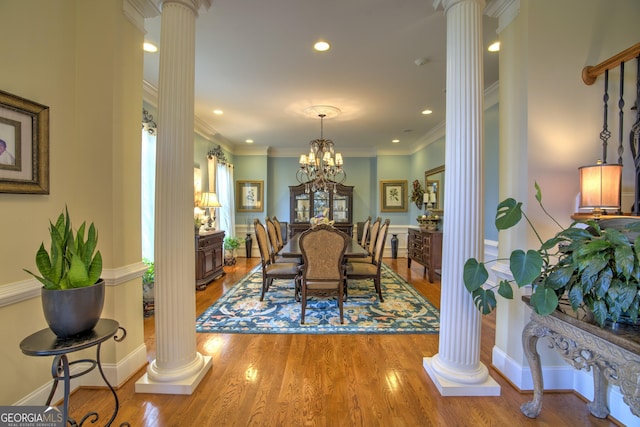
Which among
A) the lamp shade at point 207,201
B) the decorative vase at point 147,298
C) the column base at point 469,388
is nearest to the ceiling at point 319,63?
the lamp shade at point 207,201

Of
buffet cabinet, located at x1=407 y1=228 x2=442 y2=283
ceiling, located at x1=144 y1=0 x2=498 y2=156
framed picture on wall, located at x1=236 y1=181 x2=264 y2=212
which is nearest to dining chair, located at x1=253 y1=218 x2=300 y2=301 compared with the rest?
ceiling, located at x1=144 y1=0 x2=498 y2=156

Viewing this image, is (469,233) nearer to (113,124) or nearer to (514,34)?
(514,34)

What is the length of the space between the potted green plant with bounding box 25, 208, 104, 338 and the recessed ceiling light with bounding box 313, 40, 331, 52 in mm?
2401

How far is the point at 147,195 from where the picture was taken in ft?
11.4

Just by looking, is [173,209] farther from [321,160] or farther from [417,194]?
[417,194]

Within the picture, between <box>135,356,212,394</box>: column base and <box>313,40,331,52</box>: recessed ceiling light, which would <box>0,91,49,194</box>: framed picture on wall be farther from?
<box>313,40,331,52</box>: recessed ceiling light

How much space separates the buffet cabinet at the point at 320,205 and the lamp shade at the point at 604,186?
16.9ft

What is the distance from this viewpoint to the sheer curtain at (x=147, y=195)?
3463 millimetres

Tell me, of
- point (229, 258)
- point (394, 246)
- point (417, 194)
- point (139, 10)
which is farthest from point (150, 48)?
point (394, 246)

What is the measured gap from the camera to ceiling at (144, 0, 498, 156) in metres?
2.27

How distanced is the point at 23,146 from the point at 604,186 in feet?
10.9

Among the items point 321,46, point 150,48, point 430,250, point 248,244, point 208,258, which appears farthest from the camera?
point 248,244

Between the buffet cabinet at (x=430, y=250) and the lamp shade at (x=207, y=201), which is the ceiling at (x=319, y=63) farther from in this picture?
the buffet cabinet at (x=430, y=250)

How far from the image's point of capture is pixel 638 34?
1.93 meters
